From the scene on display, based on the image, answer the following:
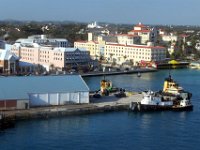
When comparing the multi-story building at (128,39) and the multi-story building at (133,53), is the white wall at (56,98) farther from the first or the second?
the multi-story building at (128,39)

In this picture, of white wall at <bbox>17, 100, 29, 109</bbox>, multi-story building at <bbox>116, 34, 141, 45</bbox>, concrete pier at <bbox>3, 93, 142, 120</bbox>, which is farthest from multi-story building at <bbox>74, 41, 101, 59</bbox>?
white wall at <bbox>17, 100, 29, 109</bbox>

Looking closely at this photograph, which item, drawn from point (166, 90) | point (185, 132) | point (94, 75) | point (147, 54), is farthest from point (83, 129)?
point (147, 54)

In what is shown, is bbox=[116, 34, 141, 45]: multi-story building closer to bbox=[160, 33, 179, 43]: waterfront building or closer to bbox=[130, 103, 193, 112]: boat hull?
bbox=[160, 33, 179, 43]: waterfront building

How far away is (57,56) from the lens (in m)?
15.8

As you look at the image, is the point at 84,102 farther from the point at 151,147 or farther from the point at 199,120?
the point at 151,147

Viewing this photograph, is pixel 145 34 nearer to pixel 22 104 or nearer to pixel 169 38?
pixel 169 38

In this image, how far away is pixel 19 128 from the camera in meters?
7.47

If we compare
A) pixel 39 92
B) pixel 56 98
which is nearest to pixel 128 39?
pixel 56 98

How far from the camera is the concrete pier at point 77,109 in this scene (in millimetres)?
→ 8031

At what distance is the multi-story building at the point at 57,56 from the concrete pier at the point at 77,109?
585cm

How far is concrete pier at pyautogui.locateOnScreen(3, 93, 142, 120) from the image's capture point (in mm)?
8031

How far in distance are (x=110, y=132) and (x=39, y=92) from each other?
186 cm

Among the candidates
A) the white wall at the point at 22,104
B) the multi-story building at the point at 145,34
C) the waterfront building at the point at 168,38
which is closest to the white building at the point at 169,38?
the waterfront building at the point at 168,38

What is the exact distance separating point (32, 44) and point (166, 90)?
28.9 ft
